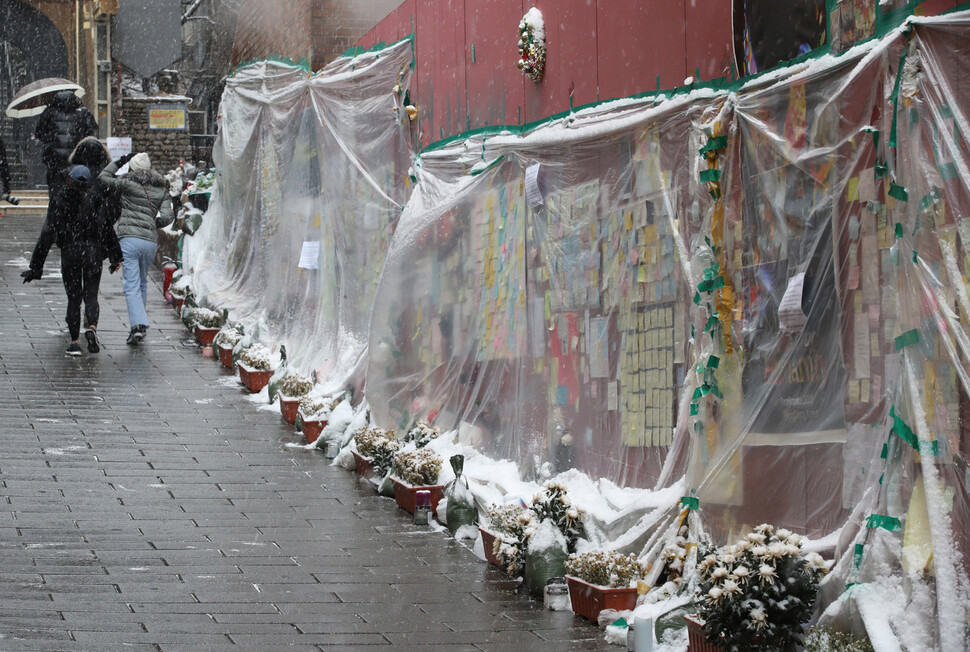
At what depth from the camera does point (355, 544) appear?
6996 mm

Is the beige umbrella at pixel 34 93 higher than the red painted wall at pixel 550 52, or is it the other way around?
the beige umbrella at pixel 34 93

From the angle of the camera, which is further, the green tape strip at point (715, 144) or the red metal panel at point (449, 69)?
the red metal panel at point (449, 69)

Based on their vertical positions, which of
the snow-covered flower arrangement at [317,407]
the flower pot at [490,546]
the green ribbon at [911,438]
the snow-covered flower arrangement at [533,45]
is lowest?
the flower pot at [490,546]

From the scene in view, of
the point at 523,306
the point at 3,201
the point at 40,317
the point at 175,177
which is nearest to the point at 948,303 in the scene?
the point at 523,306

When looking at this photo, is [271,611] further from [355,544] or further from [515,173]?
[515,173]

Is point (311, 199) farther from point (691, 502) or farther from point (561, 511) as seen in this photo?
point (691, 502)

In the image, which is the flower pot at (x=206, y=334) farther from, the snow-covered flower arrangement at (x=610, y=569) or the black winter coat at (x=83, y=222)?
the snow-covered flower arrangement at (x=610, y=569)

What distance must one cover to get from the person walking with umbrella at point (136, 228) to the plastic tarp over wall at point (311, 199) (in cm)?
119

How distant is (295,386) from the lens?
34.8ft

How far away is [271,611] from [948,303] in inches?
126

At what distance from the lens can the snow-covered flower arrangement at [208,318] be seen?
43.6ft

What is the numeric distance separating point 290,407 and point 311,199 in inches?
105

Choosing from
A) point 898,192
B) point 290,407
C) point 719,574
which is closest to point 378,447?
point 290,407

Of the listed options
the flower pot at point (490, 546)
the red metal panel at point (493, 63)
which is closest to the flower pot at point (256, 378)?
the red metal panel at point (493, 63)
